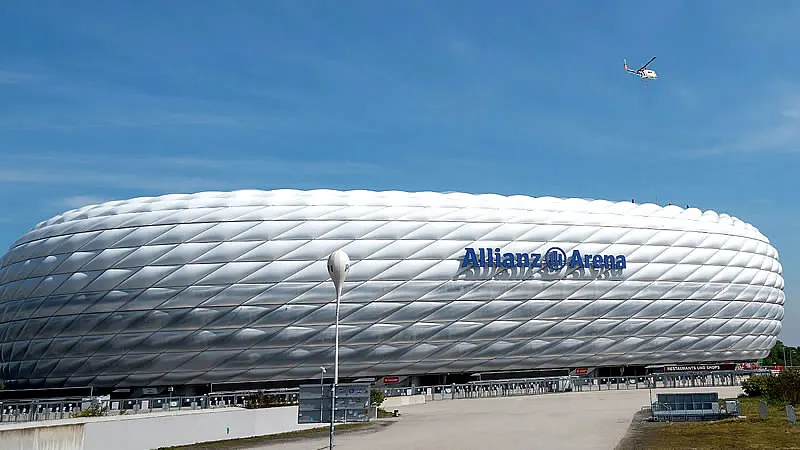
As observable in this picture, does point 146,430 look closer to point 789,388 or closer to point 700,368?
point 789,388

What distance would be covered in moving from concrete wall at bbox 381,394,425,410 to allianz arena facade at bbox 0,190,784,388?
7.99m

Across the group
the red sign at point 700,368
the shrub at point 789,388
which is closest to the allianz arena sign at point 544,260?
the red sign at point 700,368

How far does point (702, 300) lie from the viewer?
6562cm

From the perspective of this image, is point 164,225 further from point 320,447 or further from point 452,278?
point 320,447

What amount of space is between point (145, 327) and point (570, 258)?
34061 mm

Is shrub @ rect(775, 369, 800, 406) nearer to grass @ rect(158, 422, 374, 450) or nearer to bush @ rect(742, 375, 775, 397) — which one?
bush @ rect(742, 375, 775, 397)

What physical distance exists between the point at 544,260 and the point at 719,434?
36956mm

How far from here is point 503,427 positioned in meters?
30.1

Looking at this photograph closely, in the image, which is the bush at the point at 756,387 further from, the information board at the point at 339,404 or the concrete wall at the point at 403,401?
the information board at the point at 339,404

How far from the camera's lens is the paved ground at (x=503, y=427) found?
24.2 meters

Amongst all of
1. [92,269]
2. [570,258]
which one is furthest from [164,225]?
[570,258]

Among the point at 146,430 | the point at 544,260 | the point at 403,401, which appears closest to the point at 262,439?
the point at 146,430

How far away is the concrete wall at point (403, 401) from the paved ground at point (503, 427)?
117 centimetres

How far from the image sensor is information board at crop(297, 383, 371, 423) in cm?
1459
